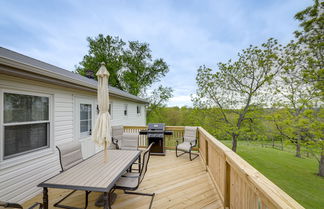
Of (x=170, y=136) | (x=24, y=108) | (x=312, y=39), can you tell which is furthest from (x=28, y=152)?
(x=312, y=39)

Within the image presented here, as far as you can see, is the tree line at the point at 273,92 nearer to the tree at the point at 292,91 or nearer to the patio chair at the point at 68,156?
the tree at the point at 292,91

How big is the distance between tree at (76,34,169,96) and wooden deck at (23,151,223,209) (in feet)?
45.8

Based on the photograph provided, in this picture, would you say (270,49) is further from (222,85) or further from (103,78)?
(103,78)

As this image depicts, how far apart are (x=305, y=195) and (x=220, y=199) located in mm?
5000

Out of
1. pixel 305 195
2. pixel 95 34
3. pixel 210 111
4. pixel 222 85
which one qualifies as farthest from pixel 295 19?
pixel 95 34

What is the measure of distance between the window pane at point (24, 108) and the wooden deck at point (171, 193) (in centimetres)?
159

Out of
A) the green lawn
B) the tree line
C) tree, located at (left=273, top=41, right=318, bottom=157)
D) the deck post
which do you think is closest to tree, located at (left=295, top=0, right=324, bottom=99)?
the tree line

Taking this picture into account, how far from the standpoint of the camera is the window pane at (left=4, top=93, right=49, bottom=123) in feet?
8.16

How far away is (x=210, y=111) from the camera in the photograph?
30.0 feet

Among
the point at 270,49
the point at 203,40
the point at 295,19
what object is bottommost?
the point at 270,49

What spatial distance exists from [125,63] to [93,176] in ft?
58.5

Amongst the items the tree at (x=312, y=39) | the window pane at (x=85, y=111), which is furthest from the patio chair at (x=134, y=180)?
the tree at (x=312, y=39)

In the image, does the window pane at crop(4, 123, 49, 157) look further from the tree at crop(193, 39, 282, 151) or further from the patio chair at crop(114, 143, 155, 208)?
the tree at crop(193, 39, 282, 151)

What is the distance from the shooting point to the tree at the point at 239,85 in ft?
24.5
